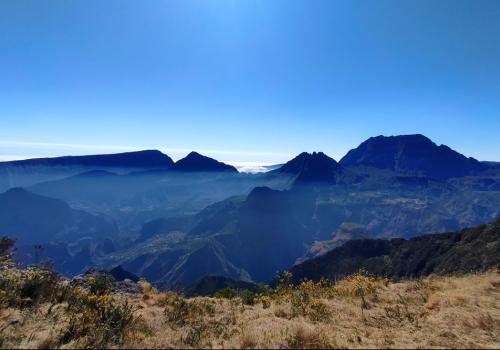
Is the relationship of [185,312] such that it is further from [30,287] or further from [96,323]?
[30,287]

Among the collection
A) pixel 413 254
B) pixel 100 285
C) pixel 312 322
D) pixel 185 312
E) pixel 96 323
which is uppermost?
pixel 96 323

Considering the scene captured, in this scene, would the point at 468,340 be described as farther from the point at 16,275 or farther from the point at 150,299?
the point at 16,275

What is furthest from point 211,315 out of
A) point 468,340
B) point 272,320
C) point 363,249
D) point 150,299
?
point 363,249

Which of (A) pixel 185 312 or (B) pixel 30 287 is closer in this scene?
(A) pixel 185 312

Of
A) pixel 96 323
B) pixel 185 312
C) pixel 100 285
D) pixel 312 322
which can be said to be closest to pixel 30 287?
pixel 100 285

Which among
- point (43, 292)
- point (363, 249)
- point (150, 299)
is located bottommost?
point (363, 249)

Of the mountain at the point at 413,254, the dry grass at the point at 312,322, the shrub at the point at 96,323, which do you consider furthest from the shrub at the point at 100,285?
the mountain at the point at 413,254
